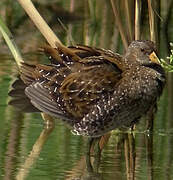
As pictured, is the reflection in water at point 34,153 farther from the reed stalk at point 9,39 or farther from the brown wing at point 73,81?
the reed stalk at point 9,39

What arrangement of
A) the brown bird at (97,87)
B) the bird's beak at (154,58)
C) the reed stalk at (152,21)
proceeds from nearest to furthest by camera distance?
the brown bird at (97,87) < the bird's beak at (154,58) < the reed stalk at (152,21)

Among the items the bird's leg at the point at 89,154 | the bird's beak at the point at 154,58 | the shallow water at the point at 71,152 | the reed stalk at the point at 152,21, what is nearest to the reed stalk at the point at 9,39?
the shallow water at the point at 71,152

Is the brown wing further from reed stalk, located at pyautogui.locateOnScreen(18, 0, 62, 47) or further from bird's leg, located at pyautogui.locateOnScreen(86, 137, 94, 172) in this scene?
reed stalk, located at pyautogui.locateOnScreen(18, 0, 62, 47)

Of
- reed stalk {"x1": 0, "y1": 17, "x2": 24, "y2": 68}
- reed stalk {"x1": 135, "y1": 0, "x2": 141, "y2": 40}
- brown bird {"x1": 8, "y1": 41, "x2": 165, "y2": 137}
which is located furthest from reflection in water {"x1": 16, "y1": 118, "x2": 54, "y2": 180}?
reed stalk {"x1": 135, "y1": 0, "x2": 141, "y2": 40}

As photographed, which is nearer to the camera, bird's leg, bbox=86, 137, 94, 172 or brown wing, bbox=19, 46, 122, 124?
bird's leg, bbox=86, 137, 94, 172

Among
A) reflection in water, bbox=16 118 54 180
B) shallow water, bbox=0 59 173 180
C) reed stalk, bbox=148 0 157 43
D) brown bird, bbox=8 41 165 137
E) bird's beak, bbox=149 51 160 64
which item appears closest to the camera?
reflection in water, bbox=16 118 54 180

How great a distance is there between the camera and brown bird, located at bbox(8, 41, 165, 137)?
7145mm

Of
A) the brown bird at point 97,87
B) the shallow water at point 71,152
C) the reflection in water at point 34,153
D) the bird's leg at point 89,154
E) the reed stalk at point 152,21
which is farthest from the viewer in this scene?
the reed stalk at point 152,21

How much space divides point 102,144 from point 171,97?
6.35 ft

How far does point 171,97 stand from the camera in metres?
9.37

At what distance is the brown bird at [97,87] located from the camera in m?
7.14

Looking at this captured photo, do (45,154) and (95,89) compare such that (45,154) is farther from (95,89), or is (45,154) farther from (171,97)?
(171,97)

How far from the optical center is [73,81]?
7285mm

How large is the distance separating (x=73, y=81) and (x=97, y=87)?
201 mm
